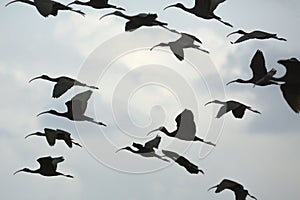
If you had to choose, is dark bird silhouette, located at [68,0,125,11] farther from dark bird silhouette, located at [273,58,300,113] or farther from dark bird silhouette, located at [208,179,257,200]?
Answer: dark bird silhouette, located at [208,179,257,200]

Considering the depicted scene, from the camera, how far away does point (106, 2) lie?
23.3m

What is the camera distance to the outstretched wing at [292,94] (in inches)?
826

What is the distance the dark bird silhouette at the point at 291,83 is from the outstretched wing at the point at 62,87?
19.0 ft

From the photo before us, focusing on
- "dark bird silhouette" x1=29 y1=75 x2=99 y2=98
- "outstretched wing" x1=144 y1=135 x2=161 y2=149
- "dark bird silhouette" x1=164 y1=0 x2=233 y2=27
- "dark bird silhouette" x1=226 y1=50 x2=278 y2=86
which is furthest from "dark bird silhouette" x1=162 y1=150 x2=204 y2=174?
"dark bird silhouette" x1=164 y1=0 x2=233 y2=27

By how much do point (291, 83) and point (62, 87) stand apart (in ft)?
21.3

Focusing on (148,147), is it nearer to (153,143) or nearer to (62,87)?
(153,143)

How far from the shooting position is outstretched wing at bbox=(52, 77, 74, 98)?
77.7 feet

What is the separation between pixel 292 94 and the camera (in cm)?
2111

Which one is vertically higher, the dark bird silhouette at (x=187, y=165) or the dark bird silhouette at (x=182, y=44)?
the dark bird silhouette at (x=182, y=44)

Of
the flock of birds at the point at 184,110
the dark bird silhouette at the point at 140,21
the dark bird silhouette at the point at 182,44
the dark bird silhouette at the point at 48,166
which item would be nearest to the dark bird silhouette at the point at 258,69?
the flock of birds at the point at 184,110

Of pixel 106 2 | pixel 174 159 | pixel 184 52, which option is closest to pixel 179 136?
pixel 174 159

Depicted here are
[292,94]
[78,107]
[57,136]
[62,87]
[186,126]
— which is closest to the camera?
[292,94]

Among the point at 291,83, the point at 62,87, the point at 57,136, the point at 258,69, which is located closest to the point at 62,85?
the point at 62,87

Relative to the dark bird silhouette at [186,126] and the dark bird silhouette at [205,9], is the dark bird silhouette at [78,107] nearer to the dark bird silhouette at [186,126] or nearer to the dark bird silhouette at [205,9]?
the dark bird silhouette at [186,126]
